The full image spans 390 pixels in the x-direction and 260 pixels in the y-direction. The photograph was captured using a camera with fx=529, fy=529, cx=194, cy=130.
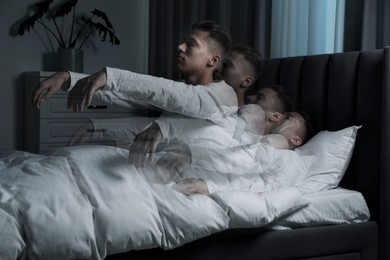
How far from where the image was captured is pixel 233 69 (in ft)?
3.40

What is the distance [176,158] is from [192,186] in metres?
0.09

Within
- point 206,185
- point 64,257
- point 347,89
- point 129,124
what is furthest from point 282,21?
point 64,257

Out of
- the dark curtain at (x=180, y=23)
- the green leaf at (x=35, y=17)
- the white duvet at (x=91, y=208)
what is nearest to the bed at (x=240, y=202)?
the white duvet at (x=91, y=208)

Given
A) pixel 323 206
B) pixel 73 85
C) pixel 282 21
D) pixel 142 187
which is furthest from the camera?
pixel 282 21

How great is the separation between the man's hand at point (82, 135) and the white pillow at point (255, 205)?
312 mm

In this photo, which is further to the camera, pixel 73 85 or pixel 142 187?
pixel 142 187

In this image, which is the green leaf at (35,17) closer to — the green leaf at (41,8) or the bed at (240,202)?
the green leaf at (41,8)

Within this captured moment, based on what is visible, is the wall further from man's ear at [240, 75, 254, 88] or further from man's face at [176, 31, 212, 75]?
man's ear at [240, 75, 254, 88]

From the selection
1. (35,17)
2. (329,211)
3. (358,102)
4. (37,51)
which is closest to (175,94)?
(329,211)

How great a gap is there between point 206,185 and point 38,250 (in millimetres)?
368

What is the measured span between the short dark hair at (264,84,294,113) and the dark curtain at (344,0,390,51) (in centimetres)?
60

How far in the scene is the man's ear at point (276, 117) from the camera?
3.91ft

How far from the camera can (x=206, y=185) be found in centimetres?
111

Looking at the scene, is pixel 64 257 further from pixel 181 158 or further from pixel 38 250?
pixel 181 158
